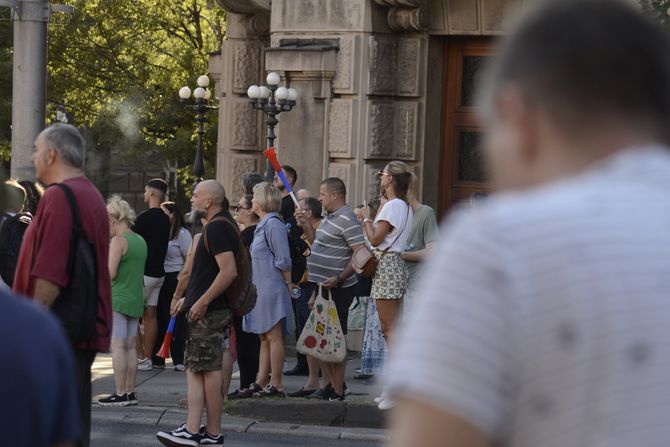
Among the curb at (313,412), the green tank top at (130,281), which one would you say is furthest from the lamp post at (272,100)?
the curb at (313,412)

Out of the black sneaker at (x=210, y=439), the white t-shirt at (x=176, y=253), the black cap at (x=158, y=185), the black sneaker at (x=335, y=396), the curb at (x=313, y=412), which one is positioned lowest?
the curb at (x=313, y=412)

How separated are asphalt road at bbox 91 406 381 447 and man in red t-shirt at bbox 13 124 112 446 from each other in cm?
278

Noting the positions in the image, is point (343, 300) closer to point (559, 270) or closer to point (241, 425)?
point (241, 425)

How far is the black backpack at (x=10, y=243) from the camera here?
8.80 meters

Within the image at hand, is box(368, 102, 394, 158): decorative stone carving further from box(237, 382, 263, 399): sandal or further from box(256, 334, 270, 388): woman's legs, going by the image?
box(237, 382, 263, 399): sandal

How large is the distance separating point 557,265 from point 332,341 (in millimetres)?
9381

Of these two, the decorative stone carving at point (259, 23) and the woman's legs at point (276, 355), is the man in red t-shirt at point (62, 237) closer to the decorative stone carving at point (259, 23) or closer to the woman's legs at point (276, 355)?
the woman's legs at point (276, 355)

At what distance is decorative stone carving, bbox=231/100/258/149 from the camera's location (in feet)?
57.3

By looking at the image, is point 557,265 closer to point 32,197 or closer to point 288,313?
point 32,197

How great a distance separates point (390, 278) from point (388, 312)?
26 centimetres

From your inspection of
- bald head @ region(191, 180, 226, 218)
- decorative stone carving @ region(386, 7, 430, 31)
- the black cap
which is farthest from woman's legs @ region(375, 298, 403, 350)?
decorative stone carving @ region(386, 7, 430, 31)

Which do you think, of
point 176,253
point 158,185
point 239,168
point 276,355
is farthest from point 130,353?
point 239,168

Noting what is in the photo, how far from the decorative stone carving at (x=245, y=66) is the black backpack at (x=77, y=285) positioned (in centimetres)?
1105

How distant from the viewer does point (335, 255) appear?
1146 centimetres
